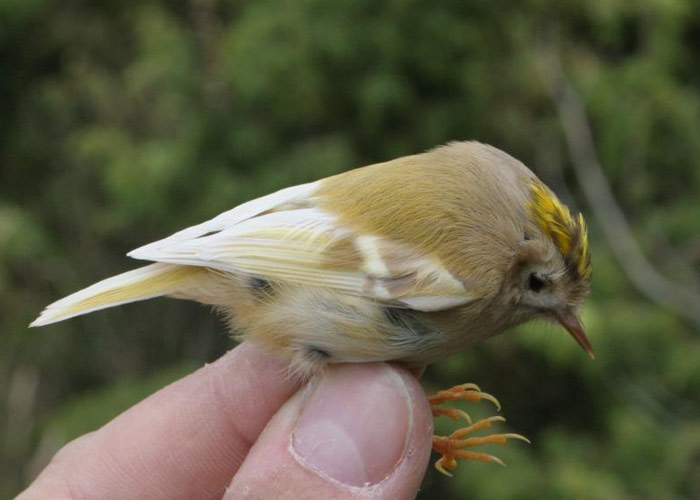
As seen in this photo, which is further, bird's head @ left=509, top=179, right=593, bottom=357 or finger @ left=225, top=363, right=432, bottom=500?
bird's head @ left=509, top=179, right=593, bottom=357

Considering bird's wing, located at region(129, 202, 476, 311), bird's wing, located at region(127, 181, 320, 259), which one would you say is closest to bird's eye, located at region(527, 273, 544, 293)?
bird's wing, located at region(129, 202, 476, 311)

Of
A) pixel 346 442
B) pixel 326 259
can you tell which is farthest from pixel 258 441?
pixel 326 259

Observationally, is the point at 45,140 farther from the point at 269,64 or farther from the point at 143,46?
the point at 269,64

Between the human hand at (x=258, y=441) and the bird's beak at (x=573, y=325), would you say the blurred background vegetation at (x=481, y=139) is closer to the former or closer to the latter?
the bird's beak at (x=573, y=325)

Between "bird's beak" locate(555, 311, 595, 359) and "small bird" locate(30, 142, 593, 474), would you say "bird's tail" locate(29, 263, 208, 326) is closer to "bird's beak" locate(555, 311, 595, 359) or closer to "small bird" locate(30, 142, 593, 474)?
"small bird" locate(30, 142, 593, 474)

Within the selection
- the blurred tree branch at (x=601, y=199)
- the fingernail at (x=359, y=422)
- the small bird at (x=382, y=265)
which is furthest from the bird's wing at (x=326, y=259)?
the blurred tree branch at (x=601, y=199)

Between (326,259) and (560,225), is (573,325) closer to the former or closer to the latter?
(560,225)
